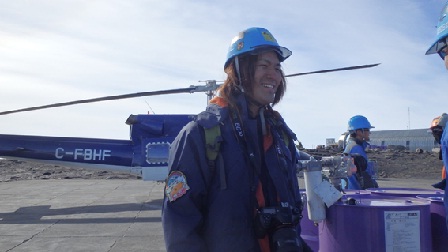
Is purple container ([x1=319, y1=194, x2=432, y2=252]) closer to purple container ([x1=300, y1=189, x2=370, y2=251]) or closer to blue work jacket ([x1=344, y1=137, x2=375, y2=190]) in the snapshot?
purple container ([x1=300, y1=189, x2=370, y2=251])

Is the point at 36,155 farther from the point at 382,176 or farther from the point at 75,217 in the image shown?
the point at 382,176

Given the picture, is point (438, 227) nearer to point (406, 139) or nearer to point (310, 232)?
point (310, 232)

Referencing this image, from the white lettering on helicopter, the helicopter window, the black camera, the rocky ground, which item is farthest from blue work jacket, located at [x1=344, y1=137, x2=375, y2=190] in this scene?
the rocky ground

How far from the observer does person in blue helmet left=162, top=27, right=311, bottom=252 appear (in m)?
2.17

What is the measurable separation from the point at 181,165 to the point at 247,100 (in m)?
0.55

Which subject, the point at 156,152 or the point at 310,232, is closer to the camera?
the point at 310,232

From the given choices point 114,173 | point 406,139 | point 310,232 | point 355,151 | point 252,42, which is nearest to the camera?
point 252,42

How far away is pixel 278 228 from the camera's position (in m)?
2.21

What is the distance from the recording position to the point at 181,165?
2254mm

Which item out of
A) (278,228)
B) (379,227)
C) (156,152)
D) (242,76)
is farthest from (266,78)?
(156,152)

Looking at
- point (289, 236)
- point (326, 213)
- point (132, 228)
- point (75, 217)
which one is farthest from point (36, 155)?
point (289, 236)

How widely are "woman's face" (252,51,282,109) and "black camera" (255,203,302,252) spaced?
0.63m

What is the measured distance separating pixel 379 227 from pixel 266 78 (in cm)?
130

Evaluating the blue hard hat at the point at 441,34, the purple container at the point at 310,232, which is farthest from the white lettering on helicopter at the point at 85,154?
the blue hard hat at the point at 441,34
